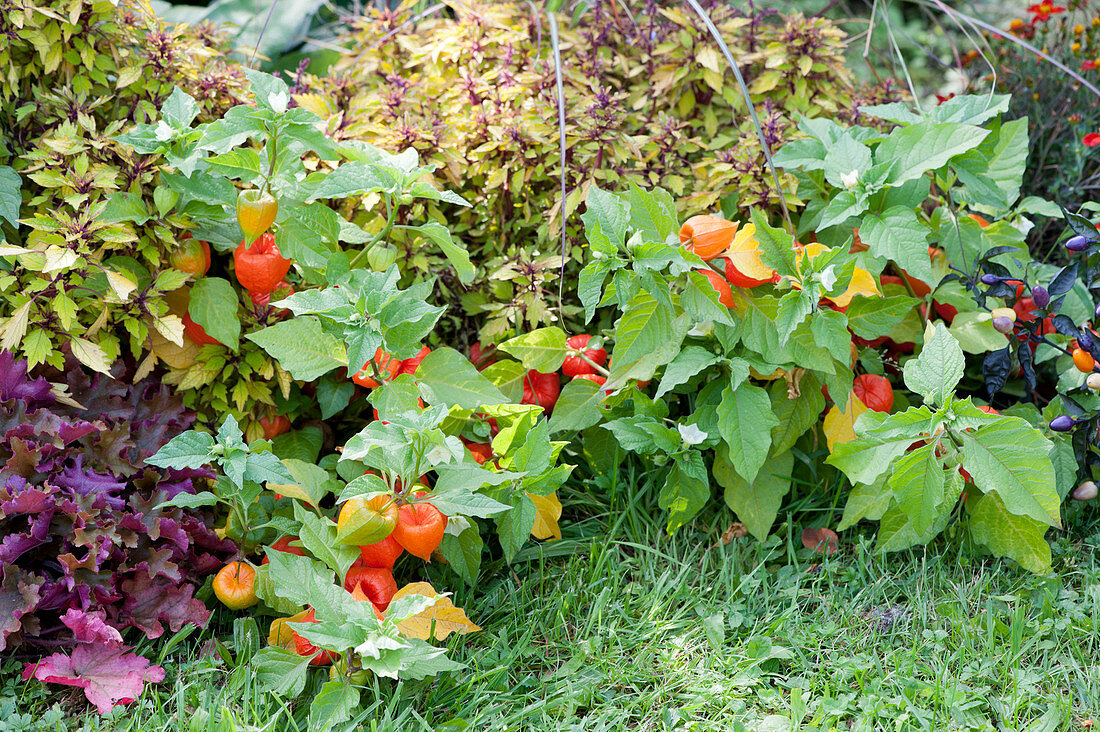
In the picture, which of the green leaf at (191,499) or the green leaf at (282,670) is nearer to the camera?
the green leaf at (282,670)

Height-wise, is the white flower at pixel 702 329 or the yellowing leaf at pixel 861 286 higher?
the yellowing leaf at pixel 861 286

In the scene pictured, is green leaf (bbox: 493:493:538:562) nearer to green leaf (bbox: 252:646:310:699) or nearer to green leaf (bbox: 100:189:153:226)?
green leaf (bbox: 252:646:310:699)

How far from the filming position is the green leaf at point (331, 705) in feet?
4.58

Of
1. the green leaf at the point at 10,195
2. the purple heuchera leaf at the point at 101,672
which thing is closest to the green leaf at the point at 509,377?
the purple heuchera leaf at the point at 101,672

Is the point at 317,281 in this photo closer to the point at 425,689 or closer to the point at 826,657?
the point at 425,689

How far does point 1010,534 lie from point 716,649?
25.4 inches

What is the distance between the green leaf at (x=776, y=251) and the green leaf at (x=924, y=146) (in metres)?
0.30

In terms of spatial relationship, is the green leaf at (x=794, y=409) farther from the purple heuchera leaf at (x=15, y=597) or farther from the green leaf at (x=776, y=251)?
the purple heuchera leaf at (x=15, y=597)

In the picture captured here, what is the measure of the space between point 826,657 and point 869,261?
0.83m

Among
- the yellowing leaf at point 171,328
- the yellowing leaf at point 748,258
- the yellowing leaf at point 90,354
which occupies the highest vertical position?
the yellowing leaf at point 748,258

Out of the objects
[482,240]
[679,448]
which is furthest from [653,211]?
[482,240]

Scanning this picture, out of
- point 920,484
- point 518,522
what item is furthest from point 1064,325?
point 518,522

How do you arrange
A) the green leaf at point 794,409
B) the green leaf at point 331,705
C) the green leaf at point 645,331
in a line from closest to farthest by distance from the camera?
the green leaf at point 331,705
the green leaf at point 645,331
the green leaf at point 794,409

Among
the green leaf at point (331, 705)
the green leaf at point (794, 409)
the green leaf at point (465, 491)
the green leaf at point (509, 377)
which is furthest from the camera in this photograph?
the green leaf at point (509, 377)
